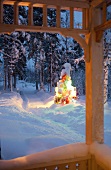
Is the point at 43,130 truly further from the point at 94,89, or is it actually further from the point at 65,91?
the point at 94,89

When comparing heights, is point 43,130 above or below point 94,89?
below

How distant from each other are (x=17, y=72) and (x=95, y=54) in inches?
812

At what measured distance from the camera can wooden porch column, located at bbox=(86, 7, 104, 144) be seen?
4.48 metres

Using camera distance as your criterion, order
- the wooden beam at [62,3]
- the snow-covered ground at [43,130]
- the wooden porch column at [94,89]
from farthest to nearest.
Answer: the snow-covered ground at [43,130]
the wooden porch column at [94,89]
the wooden beam at [62,3]

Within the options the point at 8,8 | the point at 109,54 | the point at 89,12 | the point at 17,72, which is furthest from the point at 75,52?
the point at 89,12

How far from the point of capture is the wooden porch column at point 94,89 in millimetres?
4480

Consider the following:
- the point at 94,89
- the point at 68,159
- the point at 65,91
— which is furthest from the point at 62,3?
the point at 65,91

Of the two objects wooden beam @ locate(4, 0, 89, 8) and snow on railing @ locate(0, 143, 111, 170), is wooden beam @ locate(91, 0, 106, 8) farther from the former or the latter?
snow on railing @ locate(0, 143, 111, 170)

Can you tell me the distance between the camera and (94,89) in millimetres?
4508

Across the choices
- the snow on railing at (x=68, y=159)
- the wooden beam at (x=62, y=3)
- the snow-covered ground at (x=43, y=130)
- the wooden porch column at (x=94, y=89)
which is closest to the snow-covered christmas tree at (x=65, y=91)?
the snow-covered ground at (x=43, y=130)

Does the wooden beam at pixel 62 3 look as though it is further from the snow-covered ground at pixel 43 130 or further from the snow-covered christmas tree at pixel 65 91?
the snow-covered christmas tree at pixel 65 91

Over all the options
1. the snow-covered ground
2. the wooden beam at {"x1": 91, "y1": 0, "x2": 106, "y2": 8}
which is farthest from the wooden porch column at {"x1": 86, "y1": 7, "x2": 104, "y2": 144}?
the snow-covered ground

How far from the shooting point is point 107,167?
3898mm

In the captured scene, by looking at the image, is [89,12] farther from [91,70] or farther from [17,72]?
[17,72]
